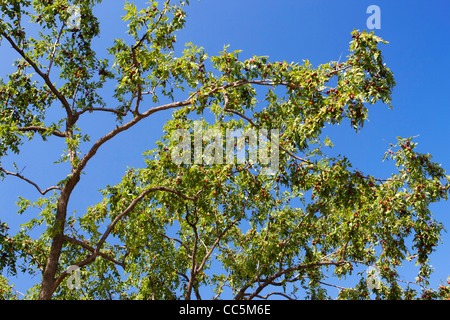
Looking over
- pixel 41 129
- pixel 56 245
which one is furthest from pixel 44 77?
pixel 56 245

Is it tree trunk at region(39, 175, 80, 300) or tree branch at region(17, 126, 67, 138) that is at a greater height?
tree branch at region(17, 126, 67, 138)

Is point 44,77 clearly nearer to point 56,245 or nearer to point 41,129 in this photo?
point 41,129

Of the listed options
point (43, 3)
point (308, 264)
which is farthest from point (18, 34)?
point (308, 264)

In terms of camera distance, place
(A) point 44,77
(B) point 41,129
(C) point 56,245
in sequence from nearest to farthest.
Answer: (C) point 56,245 < (A) point 44,77 < (B) point 41,129

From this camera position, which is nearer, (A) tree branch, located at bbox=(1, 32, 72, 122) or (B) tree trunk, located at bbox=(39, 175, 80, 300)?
(B) tree trunk, located at bbox=(39, 175, 80, 300)

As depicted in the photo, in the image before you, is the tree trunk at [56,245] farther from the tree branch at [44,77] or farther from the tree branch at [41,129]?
the tree branch at [44,77]

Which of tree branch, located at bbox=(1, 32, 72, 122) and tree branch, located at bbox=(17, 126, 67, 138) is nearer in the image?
tree branch, located at bbox=(1, 32, 72, 122)

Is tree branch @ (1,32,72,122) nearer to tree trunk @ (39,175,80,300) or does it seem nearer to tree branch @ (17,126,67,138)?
tree branch @ (17,126,67,138)

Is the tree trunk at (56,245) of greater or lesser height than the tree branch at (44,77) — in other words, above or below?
below

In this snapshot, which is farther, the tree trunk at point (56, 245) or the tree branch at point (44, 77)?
the tree branch at point (44, 77)

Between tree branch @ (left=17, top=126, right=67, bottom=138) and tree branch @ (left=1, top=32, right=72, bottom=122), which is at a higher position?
tree branch @ (left=1, top=32, right=72, bottom=122)

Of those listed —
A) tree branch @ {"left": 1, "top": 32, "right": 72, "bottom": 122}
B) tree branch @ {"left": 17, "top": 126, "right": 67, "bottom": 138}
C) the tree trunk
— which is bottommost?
the tree trunk
